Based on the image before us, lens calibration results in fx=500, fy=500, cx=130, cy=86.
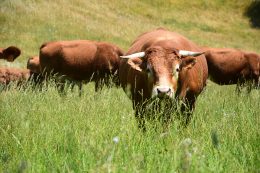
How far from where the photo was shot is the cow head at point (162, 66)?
5.35 m

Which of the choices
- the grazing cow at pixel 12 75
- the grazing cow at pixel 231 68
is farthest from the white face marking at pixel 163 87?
the grazing cow at pixel 231 68

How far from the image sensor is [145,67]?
587 cm

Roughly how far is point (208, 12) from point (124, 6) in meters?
8.81

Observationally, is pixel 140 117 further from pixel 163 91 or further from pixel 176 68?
pixel 163 91

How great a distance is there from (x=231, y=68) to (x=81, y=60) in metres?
5.12

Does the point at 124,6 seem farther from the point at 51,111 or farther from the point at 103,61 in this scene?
the point at 51,111

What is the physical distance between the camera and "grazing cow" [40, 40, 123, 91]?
45.2 ft

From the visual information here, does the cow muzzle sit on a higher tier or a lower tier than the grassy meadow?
higher

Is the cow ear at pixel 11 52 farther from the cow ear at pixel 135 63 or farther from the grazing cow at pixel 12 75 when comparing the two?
the grazing cow at pixel 12 75

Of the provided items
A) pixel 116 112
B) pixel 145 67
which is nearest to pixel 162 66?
pixel 145 67

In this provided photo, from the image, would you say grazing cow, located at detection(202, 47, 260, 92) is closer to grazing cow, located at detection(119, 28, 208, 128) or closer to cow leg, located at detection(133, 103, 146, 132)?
grazing cow, located at detection(119, 28, 208, 128)

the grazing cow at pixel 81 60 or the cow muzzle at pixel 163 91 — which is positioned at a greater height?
the cow muzzle at pixel 163 91

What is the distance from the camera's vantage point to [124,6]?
132 ft

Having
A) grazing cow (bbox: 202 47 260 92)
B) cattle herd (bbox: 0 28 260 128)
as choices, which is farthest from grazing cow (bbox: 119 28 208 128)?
grazing cow (bbox: 202 47 260 92)
